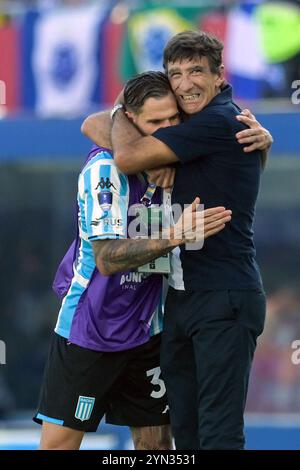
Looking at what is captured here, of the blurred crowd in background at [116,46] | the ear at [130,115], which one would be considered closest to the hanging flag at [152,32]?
the blurred crowd in background at [116,46]

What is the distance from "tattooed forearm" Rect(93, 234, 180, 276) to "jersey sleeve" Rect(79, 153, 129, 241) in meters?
0.04

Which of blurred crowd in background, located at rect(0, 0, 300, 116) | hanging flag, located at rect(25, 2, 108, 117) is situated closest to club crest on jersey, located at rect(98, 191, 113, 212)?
blurred crowd in background, located at rect(0, 0, 300, 116)

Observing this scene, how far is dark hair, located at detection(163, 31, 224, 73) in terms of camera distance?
3900 mm

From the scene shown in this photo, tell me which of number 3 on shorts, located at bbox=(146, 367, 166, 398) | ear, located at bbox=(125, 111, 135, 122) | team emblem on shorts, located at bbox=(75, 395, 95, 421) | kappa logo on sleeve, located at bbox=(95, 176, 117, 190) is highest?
ear, located at bbox=(125, 111, 135, 122)

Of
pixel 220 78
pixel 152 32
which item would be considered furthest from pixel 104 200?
pixel 152 32

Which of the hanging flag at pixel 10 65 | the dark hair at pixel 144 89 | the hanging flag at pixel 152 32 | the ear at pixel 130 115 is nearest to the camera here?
the dark hair at pixel 144 89

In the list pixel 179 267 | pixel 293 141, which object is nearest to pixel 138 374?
pixel 179 267

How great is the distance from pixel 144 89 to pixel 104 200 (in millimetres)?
429

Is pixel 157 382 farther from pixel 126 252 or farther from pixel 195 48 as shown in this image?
pixel 195 48

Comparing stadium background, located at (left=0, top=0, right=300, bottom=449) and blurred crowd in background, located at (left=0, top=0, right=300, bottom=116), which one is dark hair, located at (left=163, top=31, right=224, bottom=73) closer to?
A: stadium background, located at (left=0, top=0, right=300, bottom=449)

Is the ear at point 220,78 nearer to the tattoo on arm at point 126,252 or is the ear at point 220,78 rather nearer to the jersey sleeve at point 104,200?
the jersey sleeve at point 104,200

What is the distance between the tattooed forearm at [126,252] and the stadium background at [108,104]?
12.5 ft

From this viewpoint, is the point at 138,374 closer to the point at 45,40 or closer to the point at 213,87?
the point at 213,87

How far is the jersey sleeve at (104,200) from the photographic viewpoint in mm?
3947
